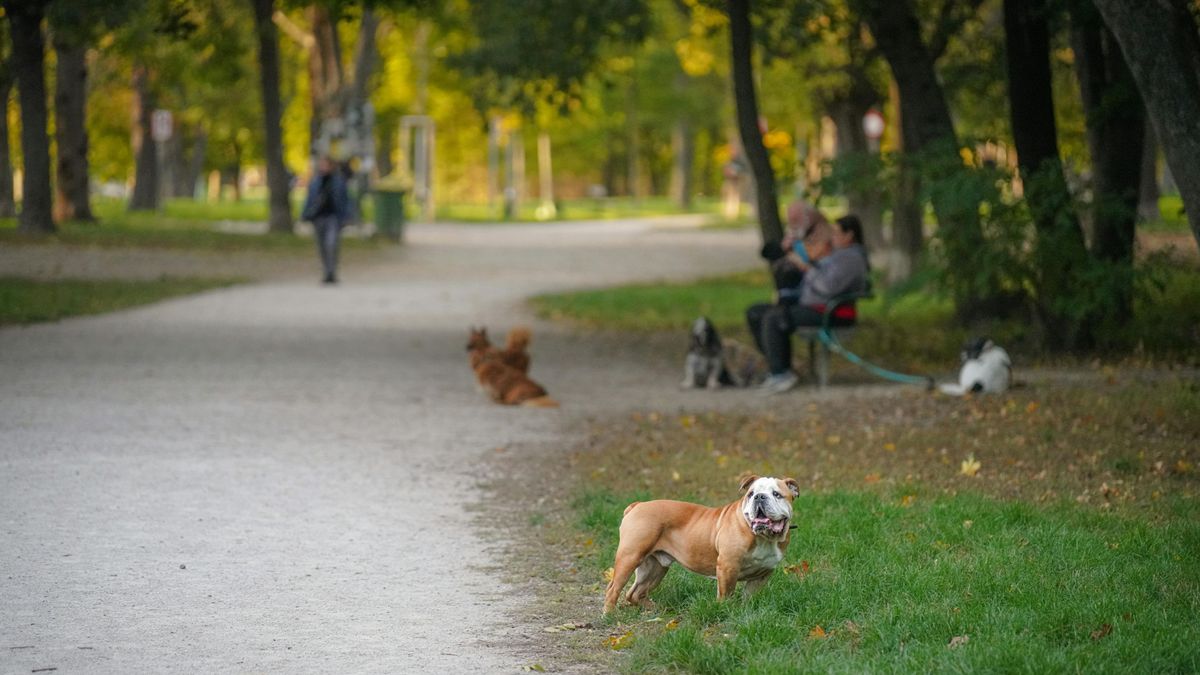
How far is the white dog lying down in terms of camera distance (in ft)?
43.1

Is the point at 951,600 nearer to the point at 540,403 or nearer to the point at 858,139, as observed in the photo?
the point at 540,403

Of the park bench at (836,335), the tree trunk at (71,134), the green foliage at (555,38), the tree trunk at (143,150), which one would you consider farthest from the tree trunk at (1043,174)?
the tree trunk at (143,150)

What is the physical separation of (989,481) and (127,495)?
470cm

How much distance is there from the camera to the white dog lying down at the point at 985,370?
13.1m

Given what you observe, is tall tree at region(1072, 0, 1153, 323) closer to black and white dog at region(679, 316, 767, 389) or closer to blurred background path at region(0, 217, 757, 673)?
black and white dog at region(679, 316, 767, 389)

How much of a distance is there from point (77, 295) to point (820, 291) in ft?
40.5

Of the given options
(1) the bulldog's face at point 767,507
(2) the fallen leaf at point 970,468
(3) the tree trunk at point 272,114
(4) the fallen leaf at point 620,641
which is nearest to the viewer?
(1) the bulldog's face at point 767,507

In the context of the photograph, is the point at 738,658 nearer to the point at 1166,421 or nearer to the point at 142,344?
the point at 1166,421

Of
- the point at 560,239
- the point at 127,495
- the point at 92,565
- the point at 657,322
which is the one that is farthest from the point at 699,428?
the point at 560,239

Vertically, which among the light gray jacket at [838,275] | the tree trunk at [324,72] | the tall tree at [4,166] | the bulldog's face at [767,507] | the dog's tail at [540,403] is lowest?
the dog's tail at [540,403]

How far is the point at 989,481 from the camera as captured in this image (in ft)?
32.0

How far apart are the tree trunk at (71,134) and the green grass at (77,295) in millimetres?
13978

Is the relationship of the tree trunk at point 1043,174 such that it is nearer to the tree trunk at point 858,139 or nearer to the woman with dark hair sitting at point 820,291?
the woman with dark hair sitting at point 820,291

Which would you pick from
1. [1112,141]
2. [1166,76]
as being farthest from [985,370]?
[1112,141]
